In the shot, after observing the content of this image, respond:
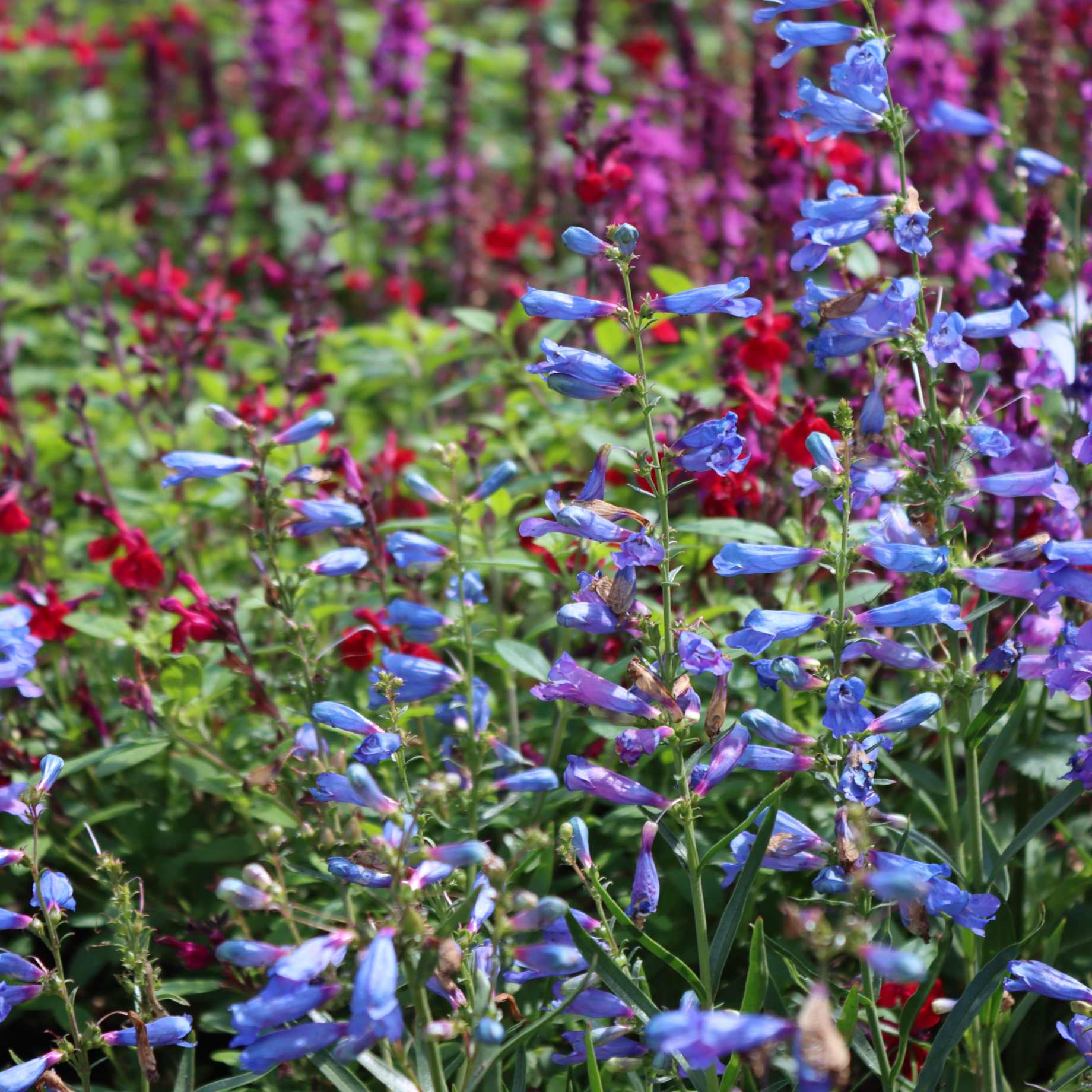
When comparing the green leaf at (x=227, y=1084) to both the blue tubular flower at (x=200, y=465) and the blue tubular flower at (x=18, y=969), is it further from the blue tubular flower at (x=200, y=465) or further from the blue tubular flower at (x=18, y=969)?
the blue tubular flower at (x=200, y=465)

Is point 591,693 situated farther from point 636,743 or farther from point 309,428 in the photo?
point 309,428

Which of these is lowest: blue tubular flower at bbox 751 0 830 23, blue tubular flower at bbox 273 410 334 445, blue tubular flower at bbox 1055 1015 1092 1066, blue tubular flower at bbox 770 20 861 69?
blue tubular flower at bbox 1055 1015 1092 1066

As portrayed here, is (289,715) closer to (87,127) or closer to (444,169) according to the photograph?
(444,169)

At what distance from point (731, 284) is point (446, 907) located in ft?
3.55

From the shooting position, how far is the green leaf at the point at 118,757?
8.45 ft

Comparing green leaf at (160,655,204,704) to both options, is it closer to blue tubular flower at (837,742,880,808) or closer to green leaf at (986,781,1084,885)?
blue tubular flower at (837,742,880,808)

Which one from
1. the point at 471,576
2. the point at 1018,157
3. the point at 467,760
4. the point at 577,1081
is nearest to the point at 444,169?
the point at 1018,157

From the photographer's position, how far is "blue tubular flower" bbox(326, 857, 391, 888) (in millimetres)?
1829

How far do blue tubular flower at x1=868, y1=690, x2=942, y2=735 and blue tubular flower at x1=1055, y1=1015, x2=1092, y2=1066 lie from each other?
0.56 metres

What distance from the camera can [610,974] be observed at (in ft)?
6.07

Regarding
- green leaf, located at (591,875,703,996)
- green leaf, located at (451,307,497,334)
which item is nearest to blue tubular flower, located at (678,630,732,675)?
green leaf, located at (591,875,703,996)

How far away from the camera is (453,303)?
5363 mm

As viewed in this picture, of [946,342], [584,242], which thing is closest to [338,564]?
[584,242]

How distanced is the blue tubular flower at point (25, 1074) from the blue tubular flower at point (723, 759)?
3.55ft
